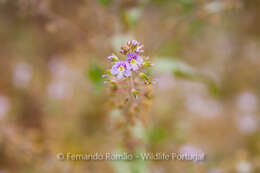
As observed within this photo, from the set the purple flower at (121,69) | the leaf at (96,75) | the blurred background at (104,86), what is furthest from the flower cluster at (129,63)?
the leaf at (96,75)

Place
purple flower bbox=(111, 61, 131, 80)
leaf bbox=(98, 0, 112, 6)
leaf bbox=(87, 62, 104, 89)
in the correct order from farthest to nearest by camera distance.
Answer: leaf bbox=(87, 62, 104, 89) → leaf bbox=(98, 0, 112, 6) → purple flower bbox=(111, 61, 131, 80)

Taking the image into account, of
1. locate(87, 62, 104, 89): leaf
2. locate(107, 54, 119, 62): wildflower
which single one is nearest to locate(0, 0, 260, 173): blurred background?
locate(87, 62, 104, 89): leaf

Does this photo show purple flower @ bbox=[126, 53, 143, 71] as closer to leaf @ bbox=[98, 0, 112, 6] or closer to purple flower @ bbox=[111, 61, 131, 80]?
purple flower @ bbox=[111, 61, 131, 80]

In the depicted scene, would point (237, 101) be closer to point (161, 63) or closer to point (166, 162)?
point (166, 162)

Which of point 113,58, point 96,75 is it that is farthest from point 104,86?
point 113,58

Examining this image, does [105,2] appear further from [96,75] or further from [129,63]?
[129,63]

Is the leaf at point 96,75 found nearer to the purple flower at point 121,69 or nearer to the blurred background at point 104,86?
the blurred background at point 104,86
